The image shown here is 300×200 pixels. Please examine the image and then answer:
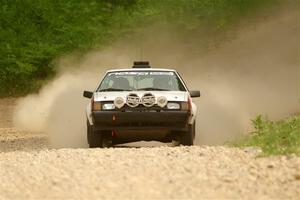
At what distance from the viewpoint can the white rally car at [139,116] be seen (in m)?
14.3

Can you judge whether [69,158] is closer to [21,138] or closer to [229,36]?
[21,138]

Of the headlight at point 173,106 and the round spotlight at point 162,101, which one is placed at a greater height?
the round spotlight at point 162,101

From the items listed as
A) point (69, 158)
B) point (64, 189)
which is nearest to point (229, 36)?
point (69, 158)

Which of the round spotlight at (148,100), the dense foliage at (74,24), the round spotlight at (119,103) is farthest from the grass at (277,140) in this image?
the dense foliage at (74,24)

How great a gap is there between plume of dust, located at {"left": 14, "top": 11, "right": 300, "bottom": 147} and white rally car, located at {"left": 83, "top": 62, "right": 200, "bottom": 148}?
2331mm

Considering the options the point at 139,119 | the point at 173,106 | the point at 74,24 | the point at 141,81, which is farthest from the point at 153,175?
the point at 74,24

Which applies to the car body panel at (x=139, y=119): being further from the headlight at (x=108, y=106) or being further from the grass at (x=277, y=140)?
the grass at (x=277, y=140)

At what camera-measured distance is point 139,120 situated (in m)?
14.2

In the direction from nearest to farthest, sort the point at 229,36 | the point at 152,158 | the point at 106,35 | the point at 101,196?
1. the point at 101,196
2. the point at 152,158
3. the point at 106,35
4. the point at 229,36

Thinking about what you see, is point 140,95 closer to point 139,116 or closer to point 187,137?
point 139,116

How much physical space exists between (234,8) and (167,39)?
3885mm

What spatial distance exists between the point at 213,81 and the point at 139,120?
13671 mm

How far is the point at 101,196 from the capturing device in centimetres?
842

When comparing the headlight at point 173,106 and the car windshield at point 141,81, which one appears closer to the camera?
the headlight at point 173,106
